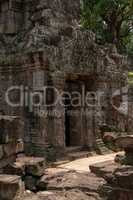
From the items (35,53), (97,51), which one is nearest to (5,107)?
(35,53)

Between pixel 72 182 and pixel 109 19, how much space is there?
2347 cm

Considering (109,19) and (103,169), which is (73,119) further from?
(109,19)

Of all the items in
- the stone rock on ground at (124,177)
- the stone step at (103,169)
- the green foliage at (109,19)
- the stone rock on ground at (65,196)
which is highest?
the green foliage at (109,19)

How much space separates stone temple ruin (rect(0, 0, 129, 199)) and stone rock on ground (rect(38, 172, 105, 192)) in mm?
2126

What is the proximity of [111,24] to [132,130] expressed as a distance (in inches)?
675

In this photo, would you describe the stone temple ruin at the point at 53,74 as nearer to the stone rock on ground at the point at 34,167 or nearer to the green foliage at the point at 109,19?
the stone rock on ground at the point at 34,167

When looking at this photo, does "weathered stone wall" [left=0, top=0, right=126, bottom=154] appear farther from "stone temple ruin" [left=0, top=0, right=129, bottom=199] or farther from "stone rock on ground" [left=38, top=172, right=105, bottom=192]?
"stone rock on ground" [left=38, top=172, right=105, bottom=192]

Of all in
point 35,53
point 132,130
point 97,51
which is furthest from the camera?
point 132,130

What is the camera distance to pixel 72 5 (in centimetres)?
1241

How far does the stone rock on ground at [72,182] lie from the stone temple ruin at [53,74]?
2.13 metres

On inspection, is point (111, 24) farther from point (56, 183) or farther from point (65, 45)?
point (56, 183)

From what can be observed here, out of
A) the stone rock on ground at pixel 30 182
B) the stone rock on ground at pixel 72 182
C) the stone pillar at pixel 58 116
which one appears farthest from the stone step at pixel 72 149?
the stone rock on ground at pixel 30 182

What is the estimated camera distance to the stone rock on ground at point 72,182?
24.3ft

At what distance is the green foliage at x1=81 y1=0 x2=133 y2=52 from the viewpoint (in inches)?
1059
